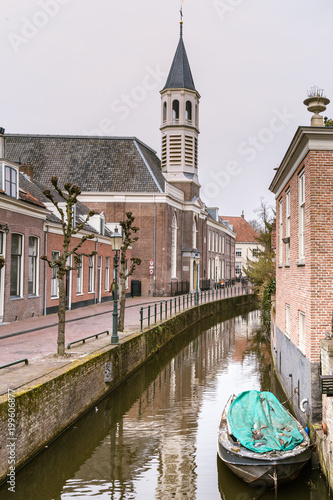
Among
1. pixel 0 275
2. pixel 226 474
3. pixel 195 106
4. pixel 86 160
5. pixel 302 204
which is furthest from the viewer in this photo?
pixel 195 106

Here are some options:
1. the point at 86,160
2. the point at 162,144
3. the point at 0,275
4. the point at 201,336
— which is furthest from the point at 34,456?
the point at 162,144

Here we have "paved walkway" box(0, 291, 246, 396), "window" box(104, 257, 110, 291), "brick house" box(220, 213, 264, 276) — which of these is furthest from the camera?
"brick house" box(220, 213, 264, 276)

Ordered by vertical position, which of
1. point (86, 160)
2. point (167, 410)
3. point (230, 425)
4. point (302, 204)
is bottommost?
point (167, 410)

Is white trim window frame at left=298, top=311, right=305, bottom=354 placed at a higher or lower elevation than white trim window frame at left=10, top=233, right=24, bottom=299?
lower

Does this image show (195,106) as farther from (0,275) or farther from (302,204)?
(302,204)

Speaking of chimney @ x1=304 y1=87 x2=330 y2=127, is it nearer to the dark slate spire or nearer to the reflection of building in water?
the reflection of building in water

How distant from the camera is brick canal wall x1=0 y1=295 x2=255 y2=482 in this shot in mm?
7449

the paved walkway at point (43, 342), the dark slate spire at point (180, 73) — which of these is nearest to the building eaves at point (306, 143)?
the paved walkway at point (43, 342)

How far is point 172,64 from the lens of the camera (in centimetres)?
4150

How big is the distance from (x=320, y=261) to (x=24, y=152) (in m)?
33.8

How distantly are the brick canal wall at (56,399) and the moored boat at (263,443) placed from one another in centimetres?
312

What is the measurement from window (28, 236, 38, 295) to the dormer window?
2.41 m

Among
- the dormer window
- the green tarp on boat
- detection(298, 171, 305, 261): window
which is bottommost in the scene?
the green tarp on boat

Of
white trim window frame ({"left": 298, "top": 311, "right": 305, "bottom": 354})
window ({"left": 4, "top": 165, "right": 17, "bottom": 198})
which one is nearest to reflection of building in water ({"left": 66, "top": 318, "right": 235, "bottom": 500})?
white trim window frame ({"left": 298, "top": 311, "right": 305, "bottom": 354})
